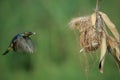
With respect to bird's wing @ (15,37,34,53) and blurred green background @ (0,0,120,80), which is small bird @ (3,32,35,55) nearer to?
bird's wing @ (15,37,34,53)

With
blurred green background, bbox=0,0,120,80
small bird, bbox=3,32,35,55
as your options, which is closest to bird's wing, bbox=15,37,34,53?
small bird, bbox=3,32,35,55

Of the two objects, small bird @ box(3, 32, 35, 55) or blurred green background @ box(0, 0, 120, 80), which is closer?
small bird @ box(3, 32, 35, 55)

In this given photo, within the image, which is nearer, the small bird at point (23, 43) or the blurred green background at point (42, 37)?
the small bird at point (23, 43)

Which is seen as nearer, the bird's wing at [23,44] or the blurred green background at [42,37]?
the bird's wing at [23,44]

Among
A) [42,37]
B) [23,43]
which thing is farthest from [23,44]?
[42,37]

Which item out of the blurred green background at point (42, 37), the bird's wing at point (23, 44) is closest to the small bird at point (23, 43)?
the bird's wing at point (23, 44)

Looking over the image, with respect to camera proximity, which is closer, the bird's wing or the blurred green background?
the bird's wing

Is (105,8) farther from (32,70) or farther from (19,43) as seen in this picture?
(19,43)

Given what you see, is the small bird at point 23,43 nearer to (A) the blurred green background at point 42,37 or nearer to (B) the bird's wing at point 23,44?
(B) the bird's wing at point 23,44
